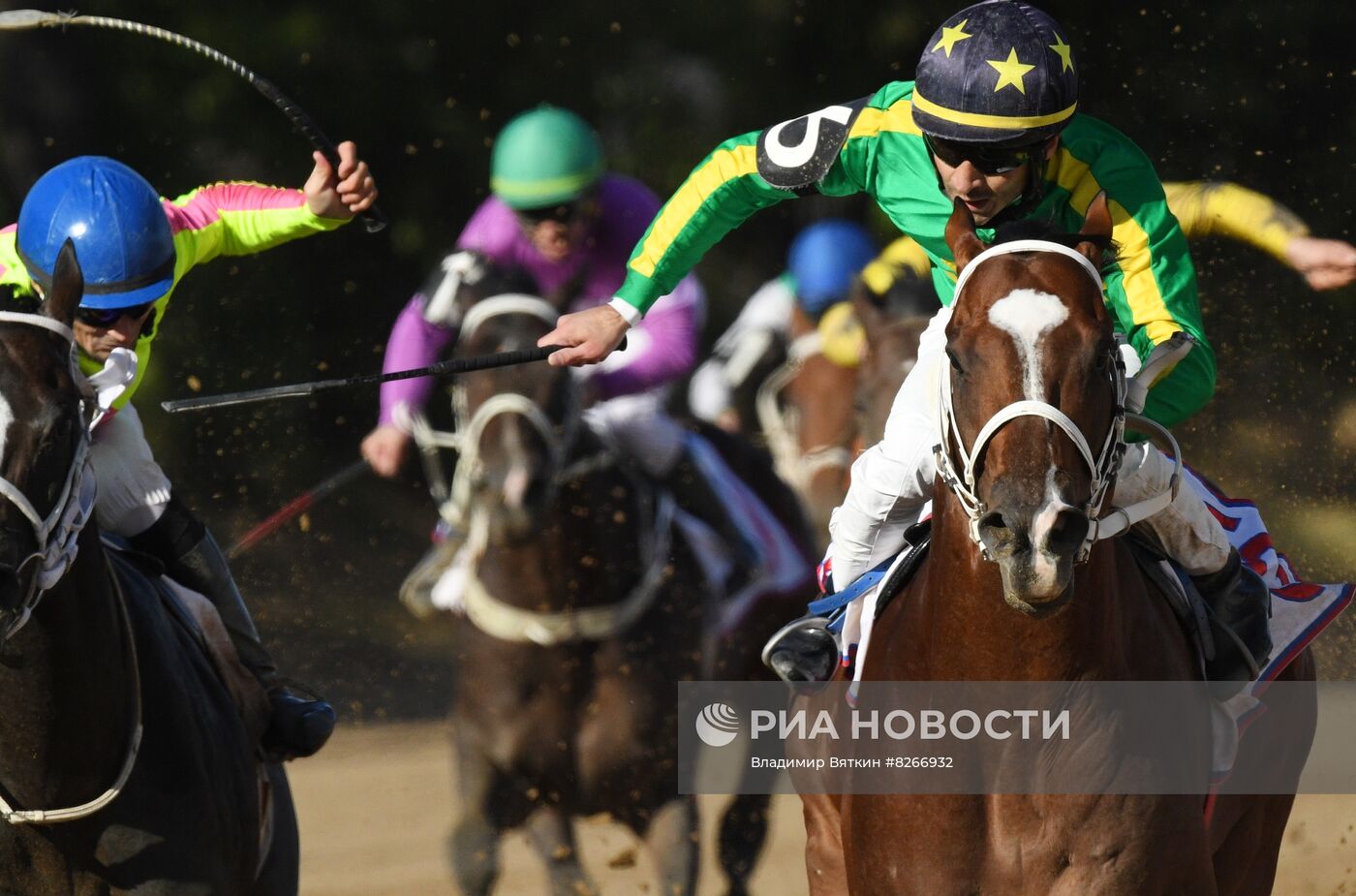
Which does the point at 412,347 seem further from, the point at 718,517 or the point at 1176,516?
the point at 1176,516

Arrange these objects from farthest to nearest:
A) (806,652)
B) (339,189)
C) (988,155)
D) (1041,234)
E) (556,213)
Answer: (556,213), (339,189), (806,652), (988,155), (1041,234)

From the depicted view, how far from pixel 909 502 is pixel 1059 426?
889 mm

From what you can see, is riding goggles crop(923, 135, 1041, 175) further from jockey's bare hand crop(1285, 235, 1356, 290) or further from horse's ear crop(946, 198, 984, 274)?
jockey's bare hand crop(1285, 235, 1356, 290)

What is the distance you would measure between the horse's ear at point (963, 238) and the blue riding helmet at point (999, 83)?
0.81ft

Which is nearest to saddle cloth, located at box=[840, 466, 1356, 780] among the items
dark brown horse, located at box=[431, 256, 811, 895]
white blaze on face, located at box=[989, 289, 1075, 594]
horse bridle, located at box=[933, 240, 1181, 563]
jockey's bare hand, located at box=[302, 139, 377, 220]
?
horse bridle, located at box=[933, 240, 1181, 563]

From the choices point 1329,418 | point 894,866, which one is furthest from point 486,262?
point 1329,418

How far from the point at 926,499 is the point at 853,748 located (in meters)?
0.55

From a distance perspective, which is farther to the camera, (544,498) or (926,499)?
(544,498)

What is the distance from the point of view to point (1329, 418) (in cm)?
1204

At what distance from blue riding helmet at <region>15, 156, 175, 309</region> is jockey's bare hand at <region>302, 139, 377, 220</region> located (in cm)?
45

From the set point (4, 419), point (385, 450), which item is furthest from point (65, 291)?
point (385, 450)

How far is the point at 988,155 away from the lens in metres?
4.17

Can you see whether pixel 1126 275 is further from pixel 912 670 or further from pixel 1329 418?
pixel 1329 418

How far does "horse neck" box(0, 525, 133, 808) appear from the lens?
13.8 feet
